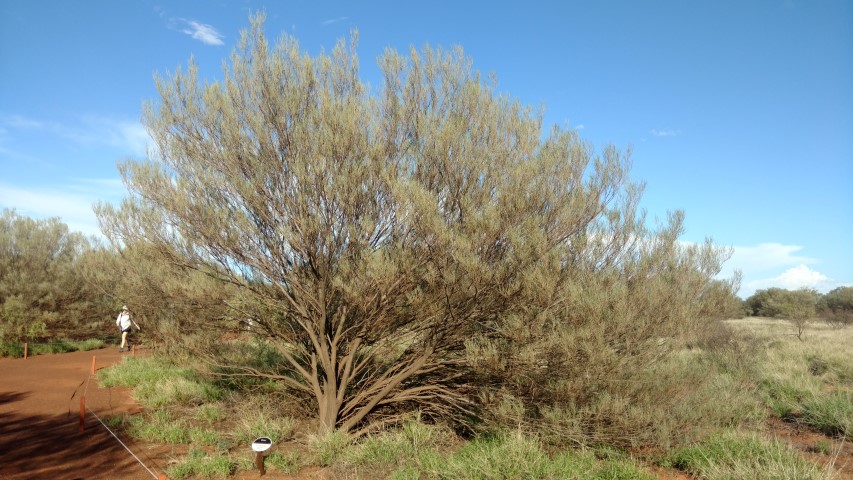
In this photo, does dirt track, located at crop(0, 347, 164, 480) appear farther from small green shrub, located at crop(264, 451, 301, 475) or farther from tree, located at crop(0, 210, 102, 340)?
tree, located at crop(0, 210, 102, 340)

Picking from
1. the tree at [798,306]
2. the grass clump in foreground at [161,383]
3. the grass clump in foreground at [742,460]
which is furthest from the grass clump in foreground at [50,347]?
the tree at [798,306]

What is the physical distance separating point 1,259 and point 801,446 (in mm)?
24603

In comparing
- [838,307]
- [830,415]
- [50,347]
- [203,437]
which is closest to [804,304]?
[838,307]

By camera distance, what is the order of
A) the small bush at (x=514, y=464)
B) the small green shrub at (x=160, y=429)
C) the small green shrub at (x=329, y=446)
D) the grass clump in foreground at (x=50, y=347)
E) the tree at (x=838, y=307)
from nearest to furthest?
the small bush at (x=514, y=464) < the small green shrub at (x=329, y=446) < the small green shrub at (x=160, y=429) < the grass clump in foreground at (x=50, y=347) < the tree at (x=838, y=307)

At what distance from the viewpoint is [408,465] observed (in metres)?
6.48

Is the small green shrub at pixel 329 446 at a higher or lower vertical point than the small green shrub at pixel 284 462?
higher

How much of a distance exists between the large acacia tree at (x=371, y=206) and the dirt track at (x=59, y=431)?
265 centimetres

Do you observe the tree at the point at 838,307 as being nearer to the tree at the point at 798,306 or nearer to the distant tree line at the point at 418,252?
the tree at the point at 798,306

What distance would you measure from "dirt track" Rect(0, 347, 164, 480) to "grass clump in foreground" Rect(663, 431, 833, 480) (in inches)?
269

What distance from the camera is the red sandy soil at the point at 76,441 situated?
6.59 metres

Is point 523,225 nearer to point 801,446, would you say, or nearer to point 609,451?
point 609,451

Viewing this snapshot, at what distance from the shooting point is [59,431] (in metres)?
8.43

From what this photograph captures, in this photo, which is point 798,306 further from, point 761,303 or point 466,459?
point 466,459

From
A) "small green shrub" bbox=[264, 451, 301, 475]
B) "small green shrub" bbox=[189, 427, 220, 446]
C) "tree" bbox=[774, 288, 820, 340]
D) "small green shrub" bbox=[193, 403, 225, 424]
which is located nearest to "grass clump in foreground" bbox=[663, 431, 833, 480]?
"small green shrub" bbox=[264, 451, 301, 475]
